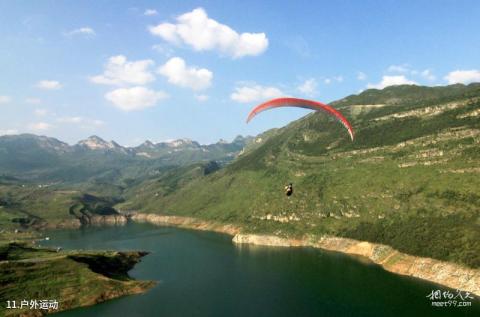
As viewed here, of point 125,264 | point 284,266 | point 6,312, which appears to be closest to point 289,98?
point 6,312

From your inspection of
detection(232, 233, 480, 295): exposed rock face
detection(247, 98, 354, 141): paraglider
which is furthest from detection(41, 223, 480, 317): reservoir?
detection(247, 98, 354, 141): paraglider

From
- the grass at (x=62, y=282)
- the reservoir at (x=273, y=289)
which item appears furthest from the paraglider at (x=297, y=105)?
the grass at (x=62, y=282)

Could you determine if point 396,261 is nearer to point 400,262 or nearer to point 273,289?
point 400,262

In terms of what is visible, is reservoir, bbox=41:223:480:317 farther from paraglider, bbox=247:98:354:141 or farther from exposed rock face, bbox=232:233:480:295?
paraglider, bbox=247:98:354:141

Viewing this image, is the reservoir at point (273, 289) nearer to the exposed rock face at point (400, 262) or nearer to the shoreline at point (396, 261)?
the shoreline at point (396, 261)

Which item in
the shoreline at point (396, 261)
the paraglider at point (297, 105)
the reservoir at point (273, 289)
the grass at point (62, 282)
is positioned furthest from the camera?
the shoreline at point (396, 261)

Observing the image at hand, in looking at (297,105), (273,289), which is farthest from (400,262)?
(297,105)
